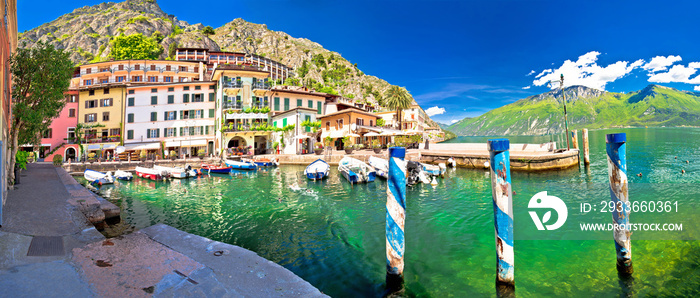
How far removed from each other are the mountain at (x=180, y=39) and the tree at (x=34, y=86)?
244 feet

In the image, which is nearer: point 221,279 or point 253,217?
point 221,279

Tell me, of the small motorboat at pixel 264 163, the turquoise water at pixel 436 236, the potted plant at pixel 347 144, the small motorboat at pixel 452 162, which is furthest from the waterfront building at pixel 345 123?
the turquoise water at pixel 436 236

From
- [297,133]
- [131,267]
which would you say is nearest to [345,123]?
[297,133]

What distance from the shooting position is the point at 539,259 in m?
7.66

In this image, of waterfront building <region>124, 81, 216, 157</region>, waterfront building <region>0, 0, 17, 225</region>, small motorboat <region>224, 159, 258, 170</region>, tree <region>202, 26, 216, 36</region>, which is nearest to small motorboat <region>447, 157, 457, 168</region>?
small motorboat <region>224, 159, 258, 170</region>

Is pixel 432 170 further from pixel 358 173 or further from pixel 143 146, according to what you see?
pixel 143 146

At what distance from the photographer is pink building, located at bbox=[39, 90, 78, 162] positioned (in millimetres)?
Result: 38000

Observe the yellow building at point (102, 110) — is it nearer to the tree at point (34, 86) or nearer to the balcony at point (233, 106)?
the balcony at point (233, 106)

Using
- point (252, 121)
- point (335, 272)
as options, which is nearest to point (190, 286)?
point (335, 272)

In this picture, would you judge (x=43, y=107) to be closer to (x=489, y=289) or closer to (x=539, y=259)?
(x=489, y=289)

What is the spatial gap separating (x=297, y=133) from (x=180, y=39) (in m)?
80.9

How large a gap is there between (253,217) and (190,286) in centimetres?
802

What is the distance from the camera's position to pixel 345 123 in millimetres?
40906

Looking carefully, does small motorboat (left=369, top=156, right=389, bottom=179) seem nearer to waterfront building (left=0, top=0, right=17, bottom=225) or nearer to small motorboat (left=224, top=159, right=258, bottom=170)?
small motorboat (left=224, top=159, right=258, bottom=170)
